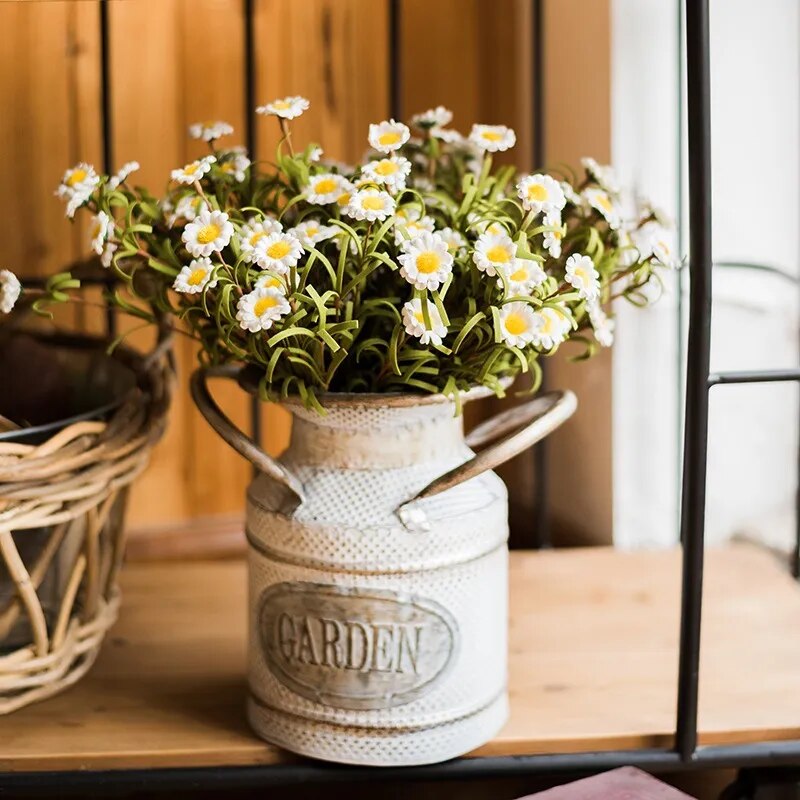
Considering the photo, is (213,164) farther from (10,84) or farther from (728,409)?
(728,409)

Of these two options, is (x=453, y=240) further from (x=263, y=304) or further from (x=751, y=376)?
(x=751, y=376)

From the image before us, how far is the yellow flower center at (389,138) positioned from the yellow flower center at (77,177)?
240 millimetres

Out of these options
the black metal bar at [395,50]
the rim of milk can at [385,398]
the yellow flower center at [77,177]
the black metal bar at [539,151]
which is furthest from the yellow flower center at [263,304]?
the black metal bar at [539,151]

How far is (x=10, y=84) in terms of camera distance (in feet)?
4.69

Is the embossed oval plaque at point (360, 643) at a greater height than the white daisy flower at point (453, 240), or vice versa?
the white daisy flower at point (453, 240)

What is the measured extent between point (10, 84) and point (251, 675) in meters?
0.82

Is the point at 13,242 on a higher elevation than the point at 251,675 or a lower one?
higher

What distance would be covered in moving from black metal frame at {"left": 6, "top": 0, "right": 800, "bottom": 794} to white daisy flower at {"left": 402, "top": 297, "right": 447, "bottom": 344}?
0.73 feet

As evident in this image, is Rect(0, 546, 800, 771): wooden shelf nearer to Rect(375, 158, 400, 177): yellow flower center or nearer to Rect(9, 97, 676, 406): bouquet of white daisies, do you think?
Rect(9, 97, 676, 406): bouquet of white daisies

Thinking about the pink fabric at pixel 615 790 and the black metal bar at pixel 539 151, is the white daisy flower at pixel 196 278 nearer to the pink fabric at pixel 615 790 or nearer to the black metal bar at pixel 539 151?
the pink fabric at pixel 615 790

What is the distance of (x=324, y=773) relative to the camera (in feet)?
3.17

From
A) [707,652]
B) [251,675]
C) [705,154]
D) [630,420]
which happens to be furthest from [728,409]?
[251,675]

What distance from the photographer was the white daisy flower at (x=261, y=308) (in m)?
0.83

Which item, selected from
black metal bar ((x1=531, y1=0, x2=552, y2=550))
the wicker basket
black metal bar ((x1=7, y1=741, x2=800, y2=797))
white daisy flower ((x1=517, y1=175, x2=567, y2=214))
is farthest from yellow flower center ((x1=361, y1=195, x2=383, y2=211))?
black metal bar ((x1=531, y1=0, x2=552, y2=550))
